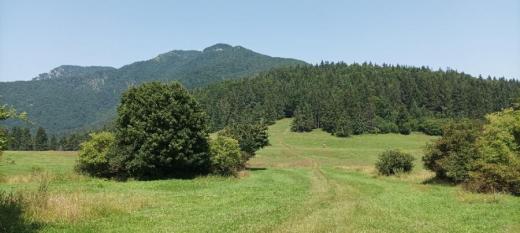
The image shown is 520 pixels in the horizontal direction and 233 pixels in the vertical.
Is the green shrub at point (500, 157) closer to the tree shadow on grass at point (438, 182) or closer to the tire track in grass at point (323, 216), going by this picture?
the tree shadow on grass at point (438, 182)

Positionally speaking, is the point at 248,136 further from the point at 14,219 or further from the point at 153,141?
the point at 14,219

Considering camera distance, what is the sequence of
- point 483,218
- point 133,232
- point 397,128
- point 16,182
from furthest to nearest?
point 397,128
point 16,182
point 483,218
point 133,232


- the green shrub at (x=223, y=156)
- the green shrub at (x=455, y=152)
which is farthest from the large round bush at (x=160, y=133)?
the green shrub at (x=455, y=152)

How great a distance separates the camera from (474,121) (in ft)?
182

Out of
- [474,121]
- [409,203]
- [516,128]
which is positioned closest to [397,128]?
[474,121]

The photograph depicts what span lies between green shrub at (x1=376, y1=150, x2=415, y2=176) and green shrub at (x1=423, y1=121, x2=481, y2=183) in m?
14.2

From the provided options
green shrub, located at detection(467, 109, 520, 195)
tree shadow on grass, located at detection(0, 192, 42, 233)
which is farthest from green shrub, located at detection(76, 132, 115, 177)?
green shrub, located at detection(467, 109, 520, 195)

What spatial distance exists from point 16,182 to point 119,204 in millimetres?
26013

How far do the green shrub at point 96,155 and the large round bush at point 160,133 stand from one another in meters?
1.71

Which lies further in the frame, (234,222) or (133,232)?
(234,222)

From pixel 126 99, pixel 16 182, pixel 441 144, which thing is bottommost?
pixel 16 182

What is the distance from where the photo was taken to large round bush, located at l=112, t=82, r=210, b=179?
186 ft

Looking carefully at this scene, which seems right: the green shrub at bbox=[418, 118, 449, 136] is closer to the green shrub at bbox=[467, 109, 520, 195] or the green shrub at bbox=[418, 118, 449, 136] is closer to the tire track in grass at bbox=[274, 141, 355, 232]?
the green shrub at bbox=[467, 109, 520, 195]

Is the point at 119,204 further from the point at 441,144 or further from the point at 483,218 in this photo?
the point at 441,144
